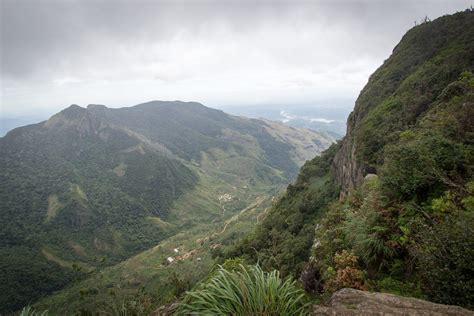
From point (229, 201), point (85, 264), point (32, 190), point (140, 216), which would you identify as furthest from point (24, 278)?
point (229, 201)

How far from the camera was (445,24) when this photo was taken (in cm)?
4041

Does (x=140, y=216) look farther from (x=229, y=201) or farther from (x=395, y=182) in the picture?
(x=395, y=182)

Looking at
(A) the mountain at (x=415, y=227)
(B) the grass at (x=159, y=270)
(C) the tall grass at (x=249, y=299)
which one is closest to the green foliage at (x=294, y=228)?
(B) the grass at (x=159, y=270)

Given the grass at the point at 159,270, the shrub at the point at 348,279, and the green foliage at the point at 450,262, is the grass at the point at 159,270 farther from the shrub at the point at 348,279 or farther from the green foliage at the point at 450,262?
the green foliage at the point at 450,262

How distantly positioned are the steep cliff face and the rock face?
37.3 feet

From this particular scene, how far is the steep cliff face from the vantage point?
22.2 m

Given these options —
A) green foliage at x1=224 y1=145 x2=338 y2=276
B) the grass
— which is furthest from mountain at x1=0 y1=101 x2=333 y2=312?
green foliage at x1=224 y1=145 x2=338 y2=276

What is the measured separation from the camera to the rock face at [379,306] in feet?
13.9

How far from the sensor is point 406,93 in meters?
26.6

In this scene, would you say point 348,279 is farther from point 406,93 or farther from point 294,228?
point 294,228

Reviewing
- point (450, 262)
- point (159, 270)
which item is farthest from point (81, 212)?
point (450, 262)

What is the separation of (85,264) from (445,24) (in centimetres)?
12559

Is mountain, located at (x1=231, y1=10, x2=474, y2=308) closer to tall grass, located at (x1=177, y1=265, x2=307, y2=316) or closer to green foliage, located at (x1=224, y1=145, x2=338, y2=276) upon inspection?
tall grass, located at (x1=177, y1=265, x2=307, y2=316)

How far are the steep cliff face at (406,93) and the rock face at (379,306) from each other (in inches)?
448
